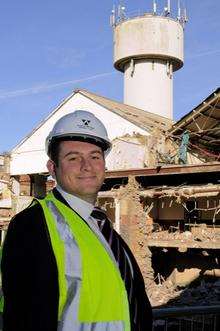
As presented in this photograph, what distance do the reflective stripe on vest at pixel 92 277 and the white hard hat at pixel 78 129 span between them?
1.07 ft

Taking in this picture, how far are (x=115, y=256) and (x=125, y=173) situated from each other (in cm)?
1645

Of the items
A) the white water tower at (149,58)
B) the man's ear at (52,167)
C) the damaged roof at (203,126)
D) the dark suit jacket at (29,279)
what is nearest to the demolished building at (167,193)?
the damaged roof at (203,126)

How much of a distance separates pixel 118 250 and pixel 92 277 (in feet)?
1.16

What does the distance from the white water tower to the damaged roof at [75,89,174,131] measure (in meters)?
5.00

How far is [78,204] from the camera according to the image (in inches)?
79.0

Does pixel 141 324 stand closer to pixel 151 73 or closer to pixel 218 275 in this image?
pixel 218 275

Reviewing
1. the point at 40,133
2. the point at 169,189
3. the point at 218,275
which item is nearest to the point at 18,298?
the point at 169,189

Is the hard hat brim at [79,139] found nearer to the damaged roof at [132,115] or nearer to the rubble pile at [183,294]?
the rubble pile at [183,294]

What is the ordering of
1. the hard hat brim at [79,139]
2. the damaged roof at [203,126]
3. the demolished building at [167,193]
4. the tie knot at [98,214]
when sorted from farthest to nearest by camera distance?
the damaged roof at [203,126] < the demolished building at [167,193] < the tie knot at [98,214] < the hard hat brim at [79,139]

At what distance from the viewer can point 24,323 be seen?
162cm

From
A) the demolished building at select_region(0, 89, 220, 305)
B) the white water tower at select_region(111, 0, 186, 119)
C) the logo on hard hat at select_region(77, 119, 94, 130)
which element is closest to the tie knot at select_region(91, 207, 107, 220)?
the logo on hard hat at select_region(77, 119, 94, 130)

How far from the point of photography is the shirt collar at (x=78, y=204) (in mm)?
1989

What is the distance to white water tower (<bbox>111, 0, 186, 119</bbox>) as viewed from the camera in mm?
29609

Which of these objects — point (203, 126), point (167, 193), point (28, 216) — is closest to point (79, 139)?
point (28, 216)
